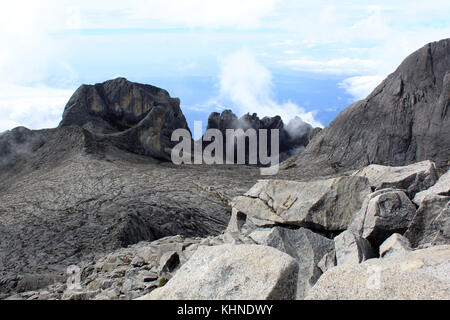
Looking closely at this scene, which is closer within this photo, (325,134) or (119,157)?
(119,157)

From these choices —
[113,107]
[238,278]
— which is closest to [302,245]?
[238,278]

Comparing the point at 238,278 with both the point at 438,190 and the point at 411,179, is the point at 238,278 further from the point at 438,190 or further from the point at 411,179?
the point at 411,179

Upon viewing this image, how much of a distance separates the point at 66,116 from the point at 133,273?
42179 mm

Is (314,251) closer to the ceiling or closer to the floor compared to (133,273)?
closer to the ceiling

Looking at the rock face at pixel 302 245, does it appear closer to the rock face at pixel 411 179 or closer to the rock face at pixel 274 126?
the rock face at pixel 411 179

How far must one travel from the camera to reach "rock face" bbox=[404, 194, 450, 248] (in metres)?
7.87

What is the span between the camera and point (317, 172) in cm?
2916

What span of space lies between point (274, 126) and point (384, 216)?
186 feet

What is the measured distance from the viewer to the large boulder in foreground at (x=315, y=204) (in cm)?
984

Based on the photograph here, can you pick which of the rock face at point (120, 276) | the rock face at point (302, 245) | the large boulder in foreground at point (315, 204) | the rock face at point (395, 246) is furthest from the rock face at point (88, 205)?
the rock face at point (395, 246)

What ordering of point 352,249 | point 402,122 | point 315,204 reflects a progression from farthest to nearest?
point 402,122 < point 315,204 < point 352,249

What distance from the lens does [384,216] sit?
8688mm

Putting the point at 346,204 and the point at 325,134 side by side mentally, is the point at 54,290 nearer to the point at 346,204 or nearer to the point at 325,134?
→ the point at 346,204
